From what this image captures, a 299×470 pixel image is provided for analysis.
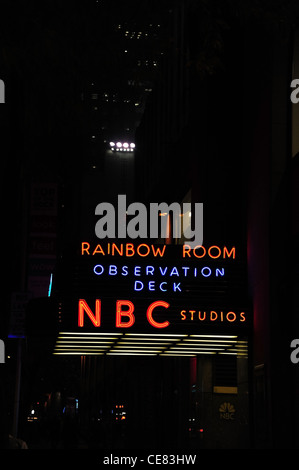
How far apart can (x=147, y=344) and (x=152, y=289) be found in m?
2.65

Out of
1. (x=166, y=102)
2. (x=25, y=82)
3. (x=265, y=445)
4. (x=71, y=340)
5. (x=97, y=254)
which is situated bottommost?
(x=265, y=445)

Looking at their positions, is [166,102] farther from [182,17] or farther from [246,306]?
[246,306]

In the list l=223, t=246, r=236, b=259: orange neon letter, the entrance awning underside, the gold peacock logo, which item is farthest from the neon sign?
the gold peacock logo

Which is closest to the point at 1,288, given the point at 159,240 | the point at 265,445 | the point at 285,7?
the point at 285,7

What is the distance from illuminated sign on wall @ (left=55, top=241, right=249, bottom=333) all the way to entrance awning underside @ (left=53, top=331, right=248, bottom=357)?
54 centimetres

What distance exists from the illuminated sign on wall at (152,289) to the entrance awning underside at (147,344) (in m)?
0.54

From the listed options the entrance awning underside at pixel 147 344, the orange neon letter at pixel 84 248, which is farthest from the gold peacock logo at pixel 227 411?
the orange neon letter at pixel 84 248

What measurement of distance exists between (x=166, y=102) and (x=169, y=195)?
5487 millimetres

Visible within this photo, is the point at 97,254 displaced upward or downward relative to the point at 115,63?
downward

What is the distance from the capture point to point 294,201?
586 inches

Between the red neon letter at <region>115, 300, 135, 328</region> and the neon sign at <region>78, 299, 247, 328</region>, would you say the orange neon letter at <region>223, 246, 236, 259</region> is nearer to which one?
the neon sign at <region>78, 299, 247, 328</region>

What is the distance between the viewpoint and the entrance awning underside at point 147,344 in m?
17.8

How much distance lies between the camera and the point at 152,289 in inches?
673

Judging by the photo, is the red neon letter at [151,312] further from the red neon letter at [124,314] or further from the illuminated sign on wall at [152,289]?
the red neon letter at [124,314]
